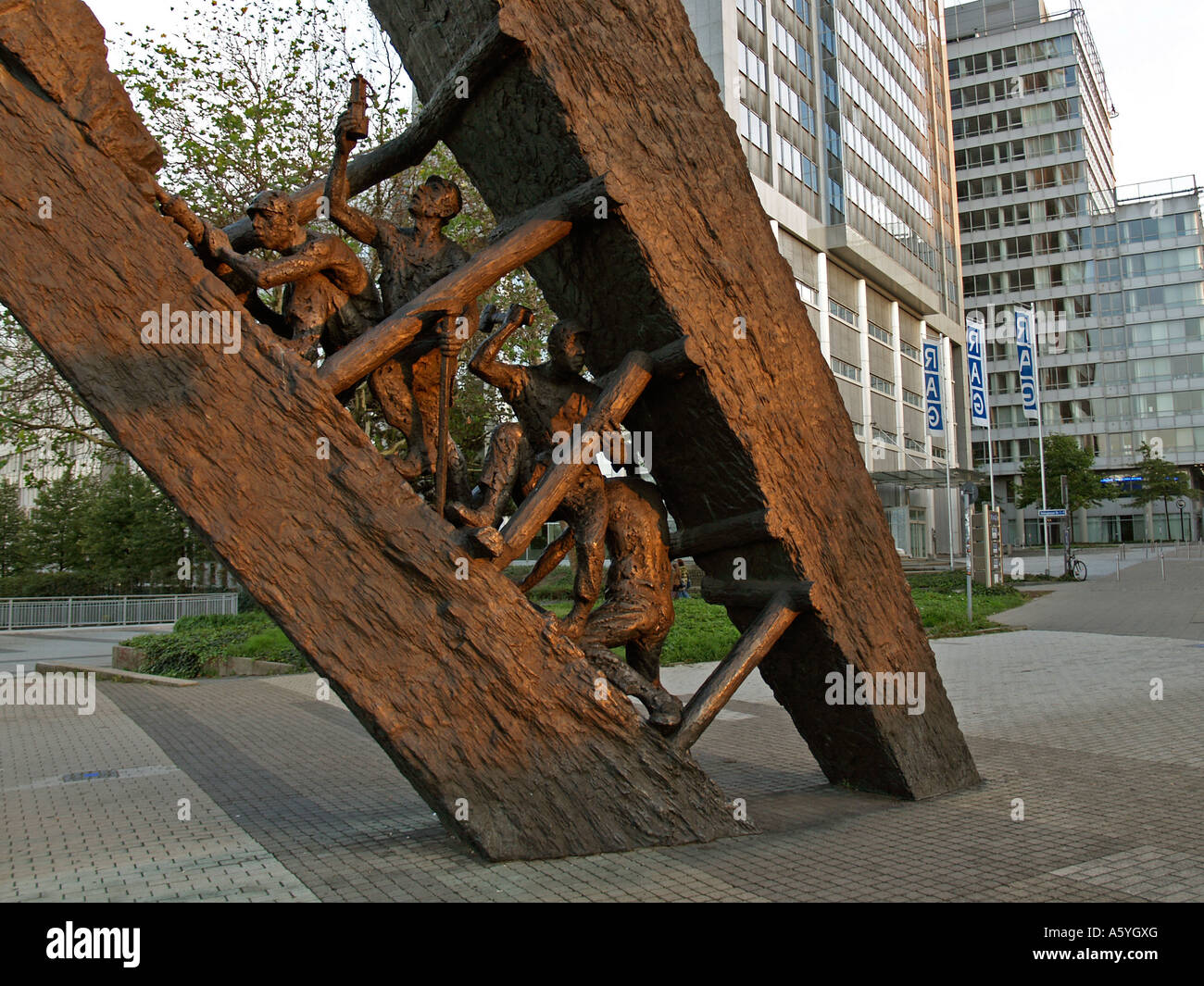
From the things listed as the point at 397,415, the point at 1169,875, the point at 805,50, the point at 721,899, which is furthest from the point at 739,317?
the point at 805,50

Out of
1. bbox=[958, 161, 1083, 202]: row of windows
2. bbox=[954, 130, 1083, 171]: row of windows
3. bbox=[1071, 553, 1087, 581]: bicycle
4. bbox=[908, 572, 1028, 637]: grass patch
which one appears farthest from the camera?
bbox=[958, 161, 1083, 202]: row of windows

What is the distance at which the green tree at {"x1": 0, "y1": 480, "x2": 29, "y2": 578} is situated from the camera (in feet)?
121

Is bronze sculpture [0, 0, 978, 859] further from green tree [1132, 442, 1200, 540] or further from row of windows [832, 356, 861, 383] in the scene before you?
green tree [1132, 442, 1200, 540]

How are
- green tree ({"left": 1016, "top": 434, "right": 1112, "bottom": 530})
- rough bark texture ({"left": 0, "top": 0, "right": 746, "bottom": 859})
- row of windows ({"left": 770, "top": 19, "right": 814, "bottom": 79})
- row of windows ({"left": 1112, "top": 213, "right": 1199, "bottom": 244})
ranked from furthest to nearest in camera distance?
row of windows ({"left": 1112, "top": 213, "right": 1199, "bottom": 244}) < green tree ({"left": 1016, "top": 434, "right": 1112, "bottom": 530}) < row of windows ({"left": 770, "top": 19, "right": 814, "bottom": 79}) < rough bark texture ({"left": 0, "top": 0, "right": 746, "bottom": 859})

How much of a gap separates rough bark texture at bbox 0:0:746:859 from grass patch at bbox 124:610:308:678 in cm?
1063

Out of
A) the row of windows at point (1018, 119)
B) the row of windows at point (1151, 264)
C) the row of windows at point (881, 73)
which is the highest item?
the row of windows at point (1018, 119)

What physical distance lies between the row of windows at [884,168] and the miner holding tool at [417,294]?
39.6 m

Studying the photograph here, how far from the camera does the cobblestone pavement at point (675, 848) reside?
3852 mm

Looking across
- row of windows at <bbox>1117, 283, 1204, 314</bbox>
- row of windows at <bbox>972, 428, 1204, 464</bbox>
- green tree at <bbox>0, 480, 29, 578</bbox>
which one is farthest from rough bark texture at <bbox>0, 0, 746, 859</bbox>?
row of windows at <bbox>1117, 283, 1204, 314</bbox>

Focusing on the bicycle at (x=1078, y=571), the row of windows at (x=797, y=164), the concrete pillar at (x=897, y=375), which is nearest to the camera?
the bicycle at (x=1078, y=571)

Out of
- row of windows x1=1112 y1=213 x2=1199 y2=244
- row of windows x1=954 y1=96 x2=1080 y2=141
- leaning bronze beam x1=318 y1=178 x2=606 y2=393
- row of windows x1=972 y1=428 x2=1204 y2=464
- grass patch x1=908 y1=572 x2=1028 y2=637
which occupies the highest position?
row of windows x1=954 y1=96 x2=1080 y2=141

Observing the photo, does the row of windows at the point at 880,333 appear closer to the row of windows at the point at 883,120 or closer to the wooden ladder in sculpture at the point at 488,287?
the row of windows at the point at 883,120

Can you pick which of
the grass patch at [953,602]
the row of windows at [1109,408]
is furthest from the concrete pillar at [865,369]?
the row of windows at [1109,408]

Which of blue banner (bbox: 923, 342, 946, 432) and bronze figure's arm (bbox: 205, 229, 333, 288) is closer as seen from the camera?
bronze figure's arm (bbox: 205, 229, 333, 288)
